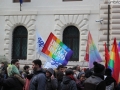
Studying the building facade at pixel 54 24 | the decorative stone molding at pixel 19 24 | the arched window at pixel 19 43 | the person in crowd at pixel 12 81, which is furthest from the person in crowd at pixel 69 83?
the arched window at pixel 19 43

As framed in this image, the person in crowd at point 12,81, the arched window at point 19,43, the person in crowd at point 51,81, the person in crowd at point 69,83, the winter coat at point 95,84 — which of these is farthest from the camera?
the arched window at point 19,43

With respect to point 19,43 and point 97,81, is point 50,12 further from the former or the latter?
point 97,81

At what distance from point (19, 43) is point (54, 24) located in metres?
2.21

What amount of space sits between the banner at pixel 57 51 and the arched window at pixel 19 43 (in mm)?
7445

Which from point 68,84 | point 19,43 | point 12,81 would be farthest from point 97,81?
point 19,43

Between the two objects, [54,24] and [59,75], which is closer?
[59,75]

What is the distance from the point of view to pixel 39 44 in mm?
16688

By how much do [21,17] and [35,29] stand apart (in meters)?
1.07

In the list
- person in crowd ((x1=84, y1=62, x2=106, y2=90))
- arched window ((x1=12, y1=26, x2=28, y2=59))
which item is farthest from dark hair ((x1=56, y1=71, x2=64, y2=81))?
arched window ((x1=12, y1=26, x2=28, y2=59))

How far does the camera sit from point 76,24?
21.3 meters

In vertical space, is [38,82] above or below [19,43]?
below

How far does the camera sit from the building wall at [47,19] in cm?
2109

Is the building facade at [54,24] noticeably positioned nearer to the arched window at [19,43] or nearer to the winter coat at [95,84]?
the arched window at [19,43]

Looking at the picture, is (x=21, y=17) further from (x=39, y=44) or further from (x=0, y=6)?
(x=39, y=44)
